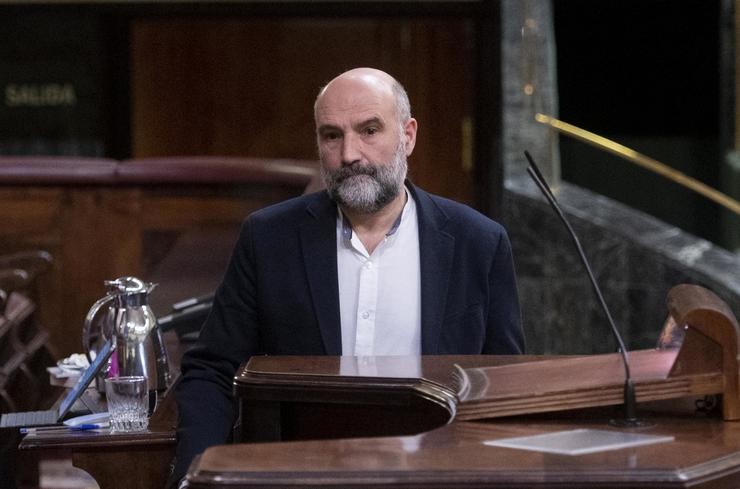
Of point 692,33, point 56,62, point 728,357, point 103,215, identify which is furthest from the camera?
point 692,33

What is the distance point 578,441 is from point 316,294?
99cm

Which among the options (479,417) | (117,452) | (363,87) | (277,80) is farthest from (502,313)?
(277,80)

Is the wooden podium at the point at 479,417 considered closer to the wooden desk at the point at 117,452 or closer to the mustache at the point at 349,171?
the wooden desk at the point at 117,452

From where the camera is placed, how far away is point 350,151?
8.93 ft

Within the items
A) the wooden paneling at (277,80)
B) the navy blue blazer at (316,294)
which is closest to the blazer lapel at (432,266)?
the navy blue blazer at (316,294)

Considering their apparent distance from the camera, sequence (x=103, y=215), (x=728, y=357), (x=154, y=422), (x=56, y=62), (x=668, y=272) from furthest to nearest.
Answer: (x=56, y=62), (x=668, y=272), (x=103, y=215), (x=154, y=422), (x=728, y=357)

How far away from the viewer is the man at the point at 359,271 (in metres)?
2.68

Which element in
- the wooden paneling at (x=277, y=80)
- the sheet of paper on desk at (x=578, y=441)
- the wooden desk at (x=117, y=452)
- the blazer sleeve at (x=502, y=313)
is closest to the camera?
the sheet of paper on desk at (x=578, y=441)

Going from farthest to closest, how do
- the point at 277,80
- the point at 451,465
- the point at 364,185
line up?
the point at 277,80 < the point at 364,185 < the point at 451,465

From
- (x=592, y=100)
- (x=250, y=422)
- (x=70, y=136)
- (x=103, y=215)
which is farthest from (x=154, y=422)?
(x=592, y=100)

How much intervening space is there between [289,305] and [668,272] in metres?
4.40

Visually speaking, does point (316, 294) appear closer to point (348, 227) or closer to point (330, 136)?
point (348, 227)

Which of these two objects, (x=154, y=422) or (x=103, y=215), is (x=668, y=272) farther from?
(x=154, y=422)

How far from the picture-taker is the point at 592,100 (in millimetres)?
9625
